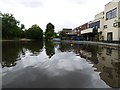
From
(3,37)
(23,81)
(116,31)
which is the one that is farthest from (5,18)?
(23,81)

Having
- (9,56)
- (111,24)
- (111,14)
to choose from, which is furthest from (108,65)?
(111,14)

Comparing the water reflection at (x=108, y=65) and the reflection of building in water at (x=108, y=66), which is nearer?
the reflection of building in water at (x=108, y=66)

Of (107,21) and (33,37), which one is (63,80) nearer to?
(107,21)

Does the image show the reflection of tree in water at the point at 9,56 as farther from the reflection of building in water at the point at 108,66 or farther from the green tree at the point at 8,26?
the green tree at the point at 8,26

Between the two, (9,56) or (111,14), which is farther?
(111,14)

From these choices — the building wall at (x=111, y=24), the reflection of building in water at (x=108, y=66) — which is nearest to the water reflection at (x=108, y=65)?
the reflection of building in water at (x=108, y=66)

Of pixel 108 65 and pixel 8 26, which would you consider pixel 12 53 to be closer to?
pixel 108 65

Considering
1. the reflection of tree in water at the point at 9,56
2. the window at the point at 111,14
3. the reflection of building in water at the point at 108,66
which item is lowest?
the reflection of building in water at the point at 108,66

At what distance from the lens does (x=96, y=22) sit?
2608 inches

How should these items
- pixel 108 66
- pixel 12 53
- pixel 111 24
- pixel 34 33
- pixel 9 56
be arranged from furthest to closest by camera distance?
1. pixel 34 33
2. pixel 111 24
3. pixel 12 53
4. pixel 9 56
5. pixel 108 66

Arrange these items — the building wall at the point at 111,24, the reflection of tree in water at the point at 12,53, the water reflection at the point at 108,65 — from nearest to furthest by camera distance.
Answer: the water reflection at the point at 108,65 < the reflection of tree in water at the point at 12,53 < the building wall at the point at 111,24

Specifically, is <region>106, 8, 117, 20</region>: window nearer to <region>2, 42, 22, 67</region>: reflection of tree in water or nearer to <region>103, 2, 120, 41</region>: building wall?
<region>103, 2, 120, 41</region>: building wall

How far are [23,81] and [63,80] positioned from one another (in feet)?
5.89

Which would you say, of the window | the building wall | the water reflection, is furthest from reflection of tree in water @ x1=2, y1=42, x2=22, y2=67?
the window
